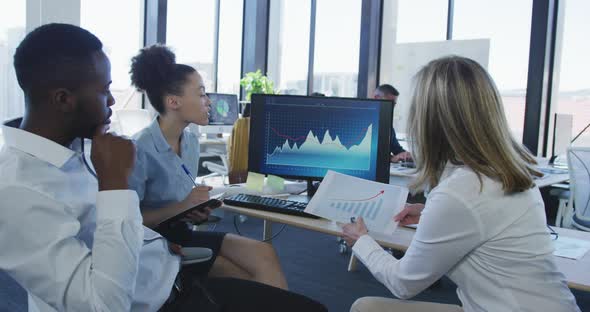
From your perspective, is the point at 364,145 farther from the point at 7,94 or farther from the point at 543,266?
the point at 7,94

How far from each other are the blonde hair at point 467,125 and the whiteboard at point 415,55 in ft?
13.0

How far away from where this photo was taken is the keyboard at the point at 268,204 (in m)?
1.83

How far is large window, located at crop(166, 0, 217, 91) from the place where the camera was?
22.1 feet

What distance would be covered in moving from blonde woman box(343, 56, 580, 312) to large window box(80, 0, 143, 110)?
15.6 ft

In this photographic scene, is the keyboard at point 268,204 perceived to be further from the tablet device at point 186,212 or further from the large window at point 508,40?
the large window at point 508,40

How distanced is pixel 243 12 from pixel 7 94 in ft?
14.2

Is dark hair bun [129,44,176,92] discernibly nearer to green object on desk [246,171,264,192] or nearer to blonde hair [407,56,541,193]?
green object on desk [246,171,264,192]

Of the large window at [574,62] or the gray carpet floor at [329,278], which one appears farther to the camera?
the large window at [574,62]

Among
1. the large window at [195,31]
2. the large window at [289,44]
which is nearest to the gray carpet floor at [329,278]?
the large window at [195,31]

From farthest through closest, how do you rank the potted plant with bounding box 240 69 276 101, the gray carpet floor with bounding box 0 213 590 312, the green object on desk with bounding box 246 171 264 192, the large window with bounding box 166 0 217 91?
the large window with bounding box 166 0 217 91 < the potted plant with bounding box 240 69 276 101 < the gray carpet floor with bounding box 0 213 590 312 < the green object on desk with bounding box 246 171 264 192

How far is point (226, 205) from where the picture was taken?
1948 mm

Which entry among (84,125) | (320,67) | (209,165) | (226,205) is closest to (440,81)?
(84,125)

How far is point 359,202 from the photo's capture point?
1.69m

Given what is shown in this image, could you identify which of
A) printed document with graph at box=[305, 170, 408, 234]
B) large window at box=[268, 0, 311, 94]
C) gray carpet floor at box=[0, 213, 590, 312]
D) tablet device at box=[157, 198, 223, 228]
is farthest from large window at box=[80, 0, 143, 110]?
printed document with graph at box=[305, 170, 408, 234]
